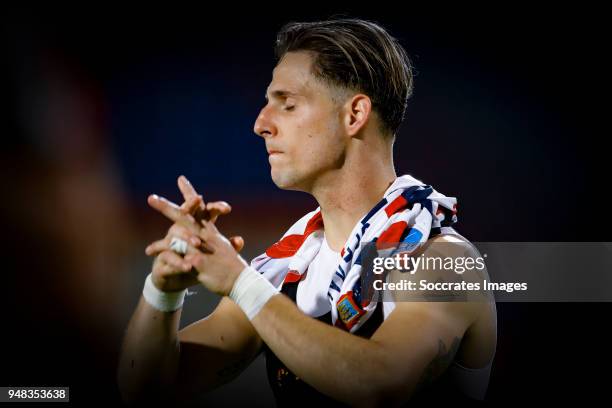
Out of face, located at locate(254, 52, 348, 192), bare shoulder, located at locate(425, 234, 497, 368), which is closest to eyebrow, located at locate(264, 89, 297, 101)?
face, located at locate(254, 52, 348, 192)

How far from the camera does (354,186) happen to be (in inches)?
69.0

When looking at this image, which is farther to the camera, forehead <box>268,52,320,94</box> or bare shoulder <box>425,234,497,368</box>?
forehead <box>268,52,320,94</box>

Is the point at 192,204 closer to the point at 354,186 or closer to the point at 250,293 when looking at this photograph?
the point at 250,293

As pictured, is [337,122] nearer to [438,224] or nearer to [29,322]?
[438,224]

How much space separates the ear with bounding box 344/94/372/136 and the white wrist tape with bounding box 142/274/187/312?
2.17 ft

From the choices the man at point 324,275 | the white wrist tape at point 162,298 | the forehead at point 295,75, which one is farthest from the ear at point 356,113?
the white wrist tape at point 162,298

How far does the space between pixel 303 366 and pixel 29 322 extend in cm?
192

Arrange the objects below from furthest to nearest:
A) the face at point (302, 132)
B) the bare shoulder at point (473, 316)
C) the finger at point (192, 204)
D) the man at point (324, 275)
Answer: the face at point (302, 132), the bare shoulder at point (473, 316), the finger at point (192, 204), the man at point (324, 275)

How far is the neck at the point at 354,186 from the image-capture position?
175 centimetres

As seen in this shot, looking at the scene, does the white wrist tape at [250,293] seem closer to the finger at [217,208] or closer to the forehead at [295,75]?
the finger at [217,208]

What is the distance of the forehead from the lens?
5.85 feet

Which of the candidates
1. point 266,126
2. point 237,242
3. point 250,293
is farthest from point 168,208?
point 266,126

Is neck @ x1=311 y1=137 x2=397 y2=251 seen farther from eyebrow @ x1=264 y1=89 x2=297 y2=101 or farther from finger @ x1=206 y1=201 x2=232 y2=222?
finger @ x1=206 y1=201 x2=232 y2=222

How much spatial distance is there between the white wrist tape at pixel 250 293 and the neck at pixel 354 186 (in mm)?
463
